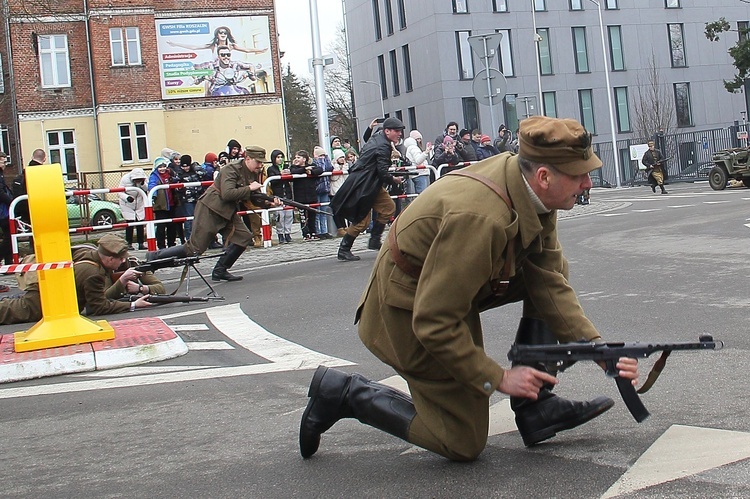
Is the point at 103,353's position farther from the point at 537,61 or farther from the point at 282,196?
the point at 537,61

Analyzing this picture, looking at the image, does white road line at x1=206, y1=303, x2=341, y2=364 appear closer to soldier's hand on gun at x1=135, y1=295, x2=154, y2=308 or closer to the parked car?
soldier's hand on gun at x1=135, y1=295, x2=154, y2=308

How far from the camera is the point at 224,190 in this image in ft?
40.5

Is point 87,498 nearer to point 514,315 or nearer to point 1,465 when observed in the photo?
point 1,465

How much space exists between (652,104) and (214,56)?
94.4 ft

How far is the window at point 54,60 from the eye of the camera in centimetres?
4509

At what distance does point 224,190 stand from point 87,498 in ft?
27.4

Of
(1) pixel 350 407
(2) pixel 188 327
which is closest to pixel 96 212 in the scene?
(2) pixel 188 327

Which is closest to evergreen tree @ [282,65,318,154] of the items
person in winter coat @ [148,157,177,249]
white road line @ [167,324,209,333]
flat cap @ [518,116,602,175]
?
person in winter coat @ [148,157,177,249]

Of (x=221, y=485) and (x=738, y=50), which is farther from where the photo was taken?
(x=738, y=50)

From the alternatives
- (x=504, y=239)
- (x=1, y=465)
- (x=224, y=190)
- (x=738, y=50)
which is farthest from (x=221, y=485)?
(x=738, y=50)

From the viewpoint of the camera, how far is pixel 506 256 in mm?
3865

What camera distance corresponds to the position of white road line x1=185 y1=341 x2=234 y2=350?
8031 mm

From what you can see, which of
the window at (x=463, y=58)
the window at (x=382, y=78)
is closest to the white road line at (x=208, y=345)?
the window at (x=463, y=58)

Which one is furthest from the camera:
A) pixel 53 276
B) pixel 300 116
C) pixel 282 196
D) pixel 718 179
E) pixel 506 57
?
pixel 300 116
